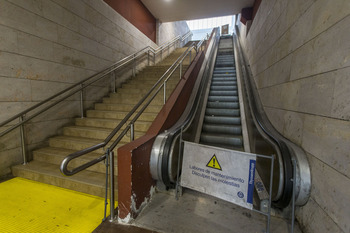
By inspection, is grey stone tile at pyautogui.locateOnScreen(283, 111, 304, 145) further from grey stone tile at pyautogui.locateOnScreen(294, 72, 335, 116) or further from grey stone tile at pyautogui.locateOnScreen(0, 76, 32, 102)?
grey stone tile at pyautogui.locateOnScreen(0, 76, 32, 102)

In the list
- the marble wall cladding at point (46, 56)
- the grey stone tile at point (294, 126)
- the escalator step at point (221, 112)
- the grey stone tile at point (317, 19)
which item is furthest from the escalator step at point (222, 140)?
the marble wall cladding at point (46, 56)

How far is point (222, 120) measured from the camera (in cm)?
388

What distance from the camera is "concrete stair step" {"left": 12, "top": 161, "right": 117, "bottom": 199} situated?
222 cm

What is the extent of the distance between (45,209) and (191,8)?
8.42 m

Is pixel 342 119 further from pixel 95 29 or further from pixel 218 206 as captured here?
pixel 95 29

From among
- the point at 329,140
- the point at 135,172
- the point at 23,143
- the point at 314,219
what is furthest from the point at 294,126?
the point at 23,143

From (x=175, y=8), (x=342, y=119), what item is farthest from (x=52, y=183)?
(x=175, y=8)

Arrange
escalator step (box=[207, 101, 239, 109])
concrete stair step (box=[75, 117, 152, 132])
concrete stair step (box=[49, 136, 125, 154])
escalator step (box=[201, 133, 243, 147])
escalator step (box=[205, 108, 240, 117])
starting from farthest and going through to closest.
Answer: escalator step (box=[207, 101, 239, 109]), escalator step (box=[205, 108, 240, 117]), escalator step (box=[201, 133, 243, 147]), concrete stair step (box=[75, 117, 152, 132]), concrete stair step (box=[49, 136, 125, 154])

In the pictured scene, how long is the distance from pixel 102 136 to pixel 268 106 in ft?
10.4

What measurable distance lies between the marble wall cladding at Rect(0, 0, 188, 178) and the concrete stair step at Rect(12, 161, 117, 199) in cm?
31

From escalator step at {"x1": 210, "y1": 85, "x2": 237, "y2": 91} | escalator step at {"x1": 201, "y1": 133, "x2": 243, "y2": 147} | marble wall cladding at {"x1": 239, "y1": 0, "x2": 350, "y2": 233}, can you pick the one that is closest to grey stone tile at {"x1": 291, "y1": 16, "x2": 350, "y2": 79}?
marble wall cladding at {"x1": 239, "y1": 0, "x2": 350, "y2": 233}

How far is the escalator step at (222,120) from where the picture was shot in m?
3.79

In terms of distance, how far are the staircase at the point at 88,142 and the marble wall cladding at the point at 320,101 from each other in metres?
2.31

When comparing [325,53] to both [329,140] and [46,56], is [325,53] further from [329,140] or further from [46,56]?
[46,56]
